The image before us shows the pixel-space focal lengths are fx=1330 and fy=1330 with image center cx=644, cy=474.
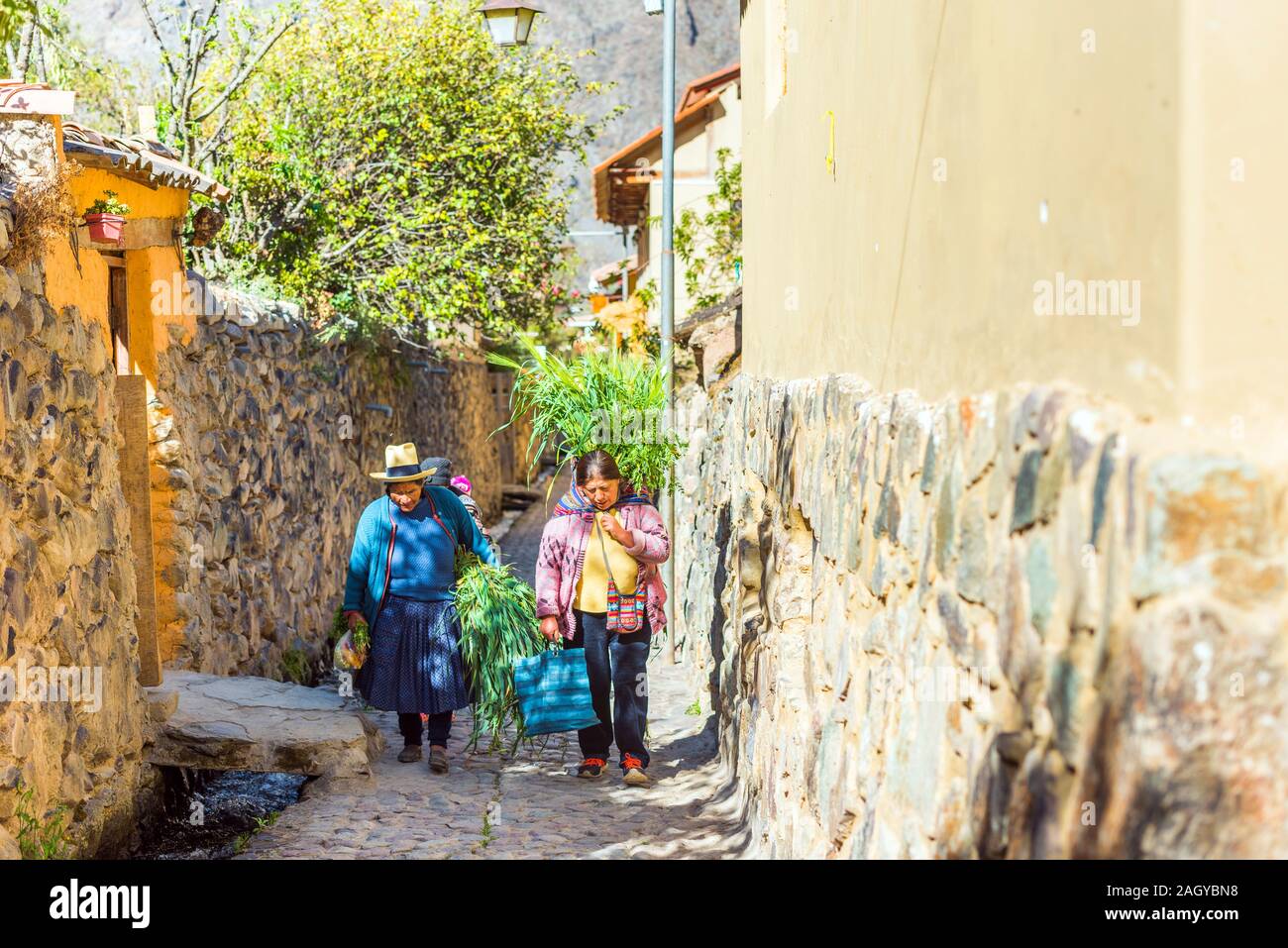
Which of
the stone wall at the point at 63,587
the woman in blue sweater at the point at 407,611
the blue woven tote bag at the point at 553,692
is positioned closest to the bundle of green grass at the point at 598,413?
the woman in blue sweater at the point at 407,611

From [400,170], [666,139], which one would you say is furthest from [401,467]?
[400,170]

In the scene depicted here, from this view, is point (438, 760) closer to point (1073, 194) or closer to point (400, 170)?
point (1073, 194)

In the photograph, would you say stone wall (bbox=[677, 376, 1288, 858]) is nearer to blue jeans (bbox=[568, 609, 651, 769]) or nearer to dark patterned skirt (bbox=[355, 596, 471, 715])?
blue jeans (bbox=[568, 609, 651, 769])

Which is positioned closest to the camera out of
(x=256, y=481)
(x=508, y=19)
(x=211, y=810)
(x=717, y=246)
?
(x=211, y=810)

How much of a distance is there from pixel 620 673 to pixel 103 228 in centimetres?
300

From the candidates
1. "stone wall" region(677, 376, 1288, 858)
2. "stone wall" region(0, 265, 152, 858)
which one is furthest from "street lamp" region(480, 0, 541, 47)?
"stone wall" region(677, 376, 1288, 858)

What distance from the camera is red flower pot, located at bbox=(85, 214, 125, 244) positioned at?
17.7ft

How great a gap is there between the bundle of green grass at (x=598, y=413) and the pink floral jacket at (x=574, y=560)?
46 cm

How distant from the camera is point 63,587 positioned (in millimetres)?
4668

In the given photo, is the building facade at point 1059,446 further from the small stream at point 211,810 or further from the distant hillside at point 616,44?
the distant hillside at point 616,44

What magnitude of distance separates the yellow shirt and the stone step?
1.21m

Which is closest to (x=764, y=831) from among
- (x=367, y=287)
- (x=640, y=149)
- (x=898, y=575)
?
(x=898, y=575)

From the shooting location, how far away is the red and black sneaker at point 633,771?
6.36 meters

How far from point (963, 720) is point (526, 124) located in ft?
45.5
